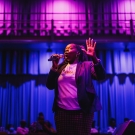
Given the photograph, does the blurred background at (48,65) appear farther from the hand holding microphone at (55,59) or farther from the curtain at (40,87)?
the hand holding microphone at (55,59)

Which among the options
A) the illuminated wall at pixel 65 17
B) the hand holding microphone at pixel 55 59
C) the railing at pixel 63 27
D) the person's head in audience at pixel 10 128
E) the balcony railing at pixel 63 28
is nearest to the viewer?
the hand holding microphone at pixel 55 59

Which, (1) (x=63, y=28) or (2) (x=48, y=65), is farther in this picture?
(2) (x=48, y=65)

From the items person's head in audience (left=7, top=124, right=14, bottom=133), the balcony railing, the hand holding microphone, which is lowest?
person's head in audience (left=7, top=124, right=14, bottom=133)

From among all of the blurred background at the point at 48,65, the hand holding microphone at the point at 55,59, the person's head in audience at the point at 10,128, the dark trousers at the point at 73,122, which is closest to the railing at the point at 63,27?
the blurred background at the point at 48,65

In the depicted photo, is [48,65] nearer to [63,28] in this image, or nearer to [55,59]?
[63,28]

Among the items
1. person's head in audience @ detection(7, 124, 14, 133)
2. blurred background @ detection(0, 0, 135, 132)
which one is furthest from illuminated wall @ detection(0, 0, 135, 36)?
person's head in audience @ detection(7, 124, 14, 133)

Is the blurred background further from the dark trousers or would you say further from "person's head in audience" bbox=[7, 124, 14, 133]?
the dark trousers

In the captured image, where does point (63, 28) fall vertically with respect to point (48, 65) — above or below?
above

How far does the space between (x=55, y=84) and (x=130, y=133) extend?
2.72 ft

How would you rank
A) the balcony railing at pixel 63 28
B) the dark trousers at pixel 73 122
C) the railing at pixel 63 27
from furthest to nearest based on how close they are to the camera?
the railing at pixel 63 27 < the balcony railing at pixel 63 28 < the dark trousers at pixel 73 122

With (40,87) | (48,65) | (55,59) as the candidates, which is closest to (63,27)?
(48,65)

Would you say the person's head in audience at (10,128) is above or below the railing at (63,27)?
below

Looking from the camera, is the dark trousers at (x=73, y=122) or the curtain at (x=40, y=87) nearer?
the dark trousers at (x=73, y=122)

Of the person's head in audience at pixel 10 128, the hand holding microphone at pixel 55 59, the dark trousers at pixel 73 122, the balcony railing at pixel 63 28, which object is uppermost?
the balcony railing at pixel 63 28
